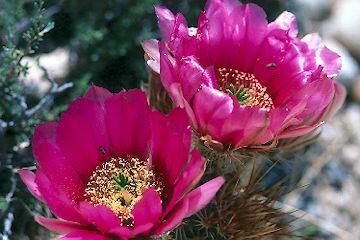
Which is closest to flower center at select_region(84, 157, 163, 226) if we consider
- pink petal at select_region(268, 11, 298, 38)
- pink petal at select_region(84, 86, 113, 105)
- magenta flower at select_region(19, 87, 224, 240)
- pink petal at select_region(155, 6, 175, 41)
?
magenta flower at select_region(19, 87, 224, 240)

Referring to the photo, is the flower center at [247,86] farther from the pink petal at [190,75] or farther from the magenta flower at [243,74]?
the pink petal at [190,75]

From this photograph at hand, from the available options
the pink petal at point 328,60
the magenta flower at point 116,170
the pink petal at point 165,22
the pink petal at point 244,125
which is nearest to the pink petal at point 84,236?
the magenta flower at point 116,170

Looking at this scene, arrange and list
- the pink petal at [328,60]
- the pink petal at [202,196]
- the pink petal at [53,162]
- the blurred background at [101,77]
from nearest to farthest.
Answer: the pink petal at [202,196] → the pink petal at [53,162] → the pink petal at [328,60] → the blurred background at [101,77]

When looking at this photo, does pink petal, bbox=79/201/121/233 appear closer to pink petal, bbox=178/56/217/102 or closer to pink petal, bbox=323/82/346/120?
pink petal, bbox=178/56/217/102

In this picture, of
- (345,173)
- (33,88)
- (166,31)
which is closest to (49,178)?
(166,31)

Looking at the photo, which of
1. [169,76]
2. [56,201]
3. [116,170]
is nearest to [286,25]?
[169,76]

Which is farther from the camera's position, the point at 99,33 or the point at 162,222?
the point at 99,33

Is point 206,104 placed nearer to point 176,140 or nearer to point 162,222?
point 176,140
